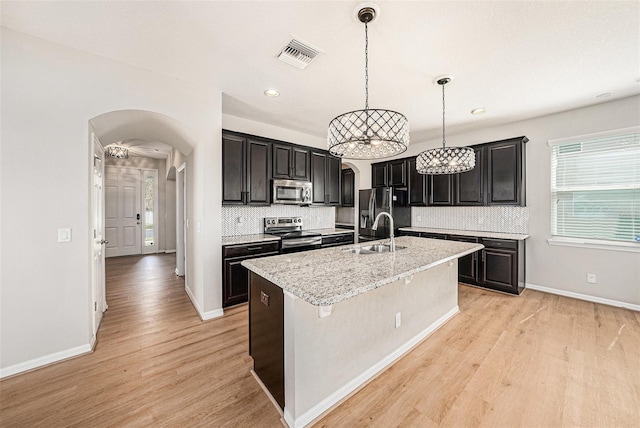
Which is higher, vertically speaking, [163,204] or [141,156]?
[141,156]

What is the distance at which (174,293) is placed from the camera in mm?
3926

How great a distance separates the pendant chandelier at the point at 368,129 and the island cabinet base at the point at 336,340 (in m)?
1.12

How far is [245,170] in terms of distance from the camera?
12.1 ft

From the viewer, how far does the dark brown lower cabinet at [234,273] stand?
322 cm

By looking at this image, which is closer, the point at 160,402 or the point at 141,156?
the point at 160,402

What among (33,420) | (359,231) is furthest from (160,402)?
(359,231)

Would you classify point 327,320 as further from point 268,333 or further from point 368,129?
point 368,129

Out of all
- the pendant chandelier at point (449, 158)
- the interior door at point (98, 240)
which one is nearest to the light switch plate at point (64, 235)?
the interior door at point (98, 240)

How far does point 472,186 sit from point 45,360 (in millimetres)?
5656

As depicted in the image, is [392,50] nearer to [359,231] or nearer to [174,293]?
[359,231]

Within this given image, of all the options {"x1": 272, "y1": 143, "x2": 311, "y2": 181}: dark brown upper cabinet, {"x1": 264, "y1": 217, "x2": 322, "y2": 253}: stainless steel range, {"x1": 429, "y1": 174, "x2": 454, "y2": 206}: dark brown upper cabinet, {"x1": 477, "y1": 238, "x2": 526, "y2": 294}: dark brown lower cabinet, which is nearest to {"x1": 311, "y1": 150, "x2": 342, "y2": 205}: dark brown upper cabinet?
{"x1": 272, "y1": 143, "x2": 311, "y2": 181}: dark brown upper cabinet

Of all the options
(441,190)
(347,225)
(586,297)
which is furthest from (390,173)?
(586,297)

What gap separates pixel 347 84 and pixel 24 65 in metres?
2.86

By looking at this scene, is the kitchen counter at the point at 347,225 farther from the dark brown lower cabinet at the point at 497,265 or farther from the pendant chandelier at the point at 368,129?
the pendant chandelier at the point at 368,129
